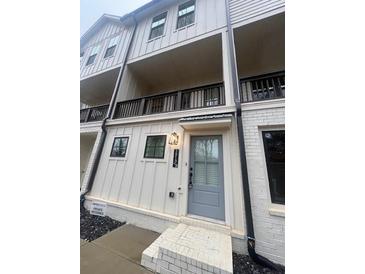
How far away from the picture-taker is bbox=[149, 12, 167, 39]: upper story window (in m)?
5.89

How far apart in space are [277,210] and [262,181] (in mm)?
555

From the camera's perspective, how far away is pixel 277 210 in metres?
2.79

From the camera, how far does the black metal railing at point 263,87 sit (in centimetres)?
347

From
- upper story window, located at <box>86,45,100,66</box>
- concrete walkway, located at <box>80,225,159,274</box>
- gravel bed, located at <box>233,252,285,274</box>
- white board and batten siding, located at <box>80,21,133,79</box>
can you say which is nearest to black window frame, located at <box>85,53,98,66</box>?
upper story window, located at <box>86,45,100,66</box>

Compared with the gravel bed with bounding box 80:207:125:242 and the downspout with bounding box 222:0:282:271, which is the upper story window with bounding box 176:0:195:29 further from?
the gravel bed with bounding box 80:207:125:242

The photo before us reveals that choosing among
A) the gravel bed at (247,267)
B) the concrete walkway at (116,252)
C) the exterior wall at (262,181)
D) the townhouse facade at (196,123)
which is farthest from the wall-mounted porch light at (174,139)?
the gravel bed at (247,267)

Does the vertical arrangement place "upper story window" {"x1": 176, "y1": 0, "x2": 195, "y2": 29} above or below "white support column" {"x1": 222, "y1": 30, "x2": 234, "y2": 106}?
above

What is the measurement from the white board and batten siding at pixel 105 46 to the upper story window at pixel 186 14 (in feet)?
7.81

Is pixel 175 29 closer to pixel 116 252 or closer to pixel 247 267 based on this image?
pixel 116 252

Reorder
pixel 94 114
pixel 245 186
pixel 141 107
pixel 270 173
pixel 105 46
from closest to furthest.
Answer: pixel 245 186 → pixel 270 173 → pixel 141 107 → pixel 94 114 → pixel 105 46

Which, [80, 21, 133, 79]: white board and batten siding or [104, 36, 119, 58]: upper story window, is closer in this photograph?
[80, 21, 133, 79]: white board and batten siding

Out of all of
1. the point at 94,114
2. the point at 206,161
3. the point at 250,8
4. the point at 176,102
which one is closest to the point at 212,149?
the point at 206,161

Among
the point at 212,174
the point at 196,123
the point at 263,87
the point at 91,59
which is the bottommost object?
the point at 212,174

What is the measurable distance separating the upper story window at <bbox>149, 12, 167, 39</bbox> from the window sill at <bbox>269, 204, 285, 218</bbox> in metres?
6.67
